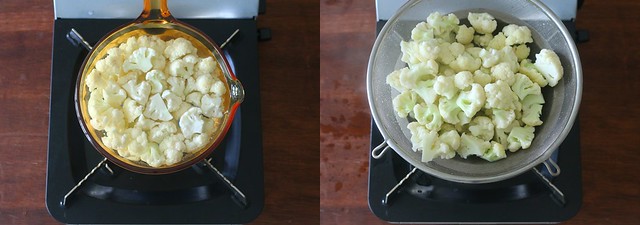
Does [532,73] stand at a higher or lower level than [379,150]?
higher

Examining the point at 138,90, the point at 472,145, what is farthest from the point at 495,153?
the point at 138,90

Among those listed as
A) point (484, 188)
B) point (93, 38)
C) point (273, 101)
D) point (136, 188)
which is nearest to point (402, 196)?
Answer: point (484, 188)

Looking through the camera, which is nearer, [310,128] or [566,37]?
[566,37]

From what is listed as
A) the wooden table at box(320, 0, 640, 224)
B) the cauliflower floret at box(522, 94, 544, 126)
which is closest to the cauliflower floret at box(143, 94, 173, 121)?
the wooden table at box(320, 0, 640, 224)

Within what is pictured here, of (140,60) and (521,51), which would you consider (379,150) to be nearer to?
(521,51)

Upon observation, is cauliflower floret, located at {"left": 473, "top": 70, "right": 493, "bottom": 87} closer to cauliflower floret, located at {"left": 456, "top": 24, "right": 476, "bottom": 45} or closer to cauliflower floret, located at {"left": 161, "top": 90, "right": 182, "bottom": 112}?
cauliflower floret, located at {"left": 456, "top": 24, "right": 476, "bottom": 45}

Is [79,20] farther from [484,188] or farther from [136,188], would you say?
[484,188]

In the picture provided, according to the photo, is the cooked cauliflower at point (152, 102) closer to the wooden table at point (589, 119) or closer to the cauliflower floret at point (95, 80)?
the cauliflower floret at point (95, 80)
